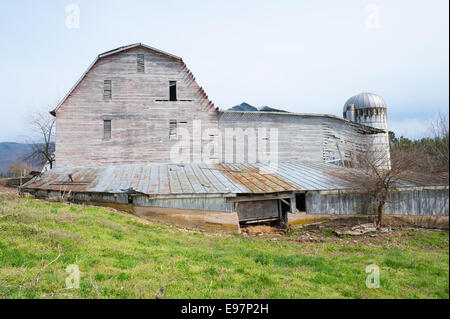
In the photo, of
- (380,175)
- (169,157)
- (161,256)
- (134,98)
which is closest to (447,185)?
(161,256)

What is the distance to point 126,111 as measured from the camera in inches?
792

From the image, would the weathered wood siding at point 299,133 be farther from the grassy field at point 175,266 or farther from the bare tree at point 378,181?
the grassy field at point 175,266

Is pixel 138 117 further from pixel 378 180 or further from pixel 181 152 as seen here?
pixel 378 180

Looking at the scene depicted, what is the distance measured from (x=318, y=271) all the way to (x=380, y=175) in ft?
26.8

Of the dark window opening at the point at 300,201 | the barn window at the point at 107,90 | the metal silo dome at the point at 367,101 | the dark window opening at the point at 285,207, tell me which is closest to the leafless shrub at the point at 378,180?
the dark window opening at the point at 300,201

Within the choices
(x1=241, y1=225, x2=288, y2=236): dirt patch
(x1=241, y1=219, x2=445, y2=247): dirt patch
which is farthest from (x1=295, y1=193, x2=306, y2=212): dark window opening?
(x1=241, y1=225, x2=288, y2=236): dirt patch

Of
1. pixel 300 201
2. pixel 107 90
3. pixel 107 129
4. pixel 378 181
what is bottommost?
pixel 300 201

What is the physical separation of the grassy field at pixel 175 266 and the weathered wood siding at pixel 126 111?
8835mm

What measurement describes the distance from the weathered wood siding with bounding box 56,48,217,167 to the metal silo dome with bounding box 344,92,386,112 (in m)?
19.7

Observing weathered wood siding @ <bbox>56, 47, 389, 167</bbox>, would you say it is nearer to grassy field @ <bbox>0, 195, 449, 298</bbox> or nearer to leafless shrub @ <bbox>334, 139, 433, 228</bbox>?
leafless shrub @ <bbox>334, 139, 433, 228</bbox>

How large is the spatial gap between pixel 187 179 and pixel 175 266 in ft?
31.8

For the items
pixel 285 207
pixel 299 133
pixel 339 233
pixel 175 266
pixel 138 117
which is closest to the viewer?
pixel 175 266

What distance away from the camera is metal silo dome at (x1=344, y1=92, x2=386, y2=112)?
30.9 m

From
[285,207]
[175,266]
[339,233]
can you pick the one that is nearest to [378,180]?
[339,233]
